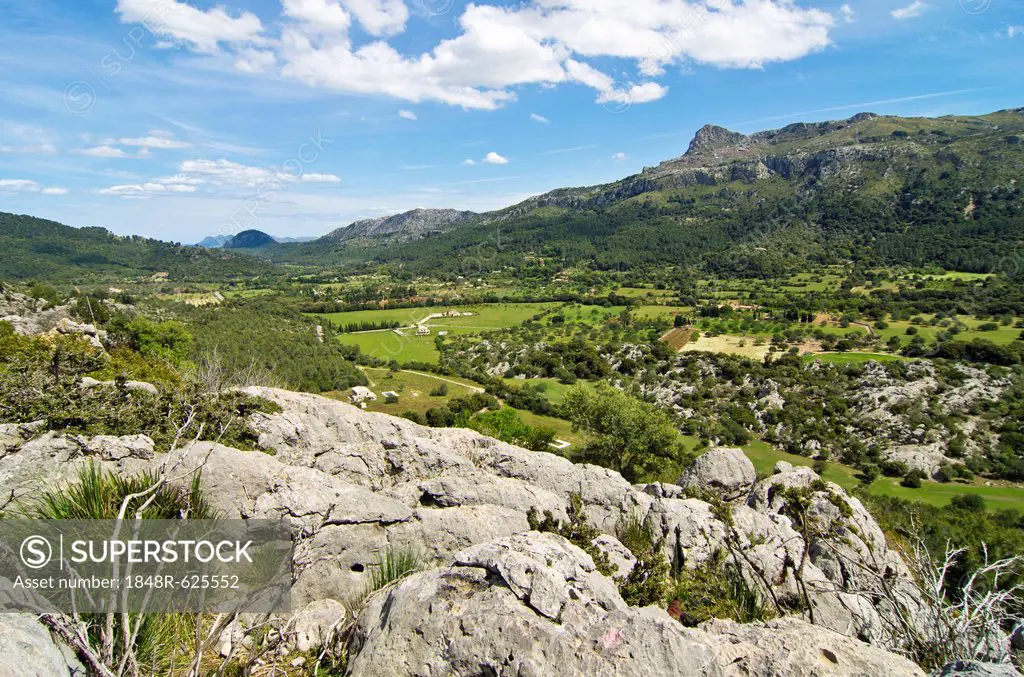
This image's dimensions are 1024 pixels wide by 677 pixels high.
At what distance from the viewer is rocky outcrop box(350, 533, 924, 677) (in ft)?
16.5

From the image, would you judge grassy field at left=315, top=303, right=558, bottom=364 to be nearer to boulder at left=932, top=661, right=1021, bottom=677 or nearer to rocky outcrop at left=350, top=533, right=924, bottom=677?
rocky outcrop at left=350, top=533, right=924, bottom=677

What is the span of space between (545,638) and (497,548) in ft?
5.02

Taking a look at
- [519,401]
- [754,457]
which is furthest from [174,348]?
[754,457]

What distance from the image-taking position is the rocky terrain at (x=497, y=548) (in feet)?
17.2

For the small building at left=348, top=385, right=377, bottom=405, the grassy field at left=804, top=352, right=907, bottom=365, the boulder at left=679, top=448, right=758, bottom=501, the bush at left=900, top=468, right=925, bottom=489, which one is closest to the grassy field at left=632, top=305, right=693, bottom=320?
the grassy field at left=804, top=352, right=907, bottom=365

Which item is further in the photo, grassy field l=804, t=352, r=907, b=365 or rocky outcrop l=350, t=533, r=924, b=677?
grassy field l=804, t=352, r=907, b=365

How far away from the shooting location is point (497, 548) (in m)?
6.67

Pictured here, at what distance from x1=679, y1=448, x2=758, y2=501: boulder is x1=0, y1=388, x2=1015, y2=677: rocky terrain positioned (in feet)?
0.26

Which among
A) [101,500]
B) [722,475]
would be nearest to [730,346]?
[722,475]

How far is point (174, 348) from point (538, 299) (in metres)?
129

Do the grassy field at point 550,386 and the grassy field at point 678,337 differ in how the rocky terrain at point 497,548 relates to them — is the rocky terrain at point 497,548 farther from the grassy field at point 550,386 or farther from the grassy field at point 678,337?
the grassy field at point 678,337

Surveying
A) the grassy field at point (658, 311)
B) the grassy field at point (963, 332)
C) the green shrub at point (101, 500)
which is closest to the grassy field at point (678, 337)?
the grassy field at point (658, 311)

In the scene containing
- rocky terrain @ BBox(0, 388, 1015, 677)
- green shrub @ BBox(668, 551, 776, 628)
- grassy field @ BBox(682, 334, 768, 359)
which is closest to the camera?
rocky terrain @ BBox(0, 388, 1015, 677)

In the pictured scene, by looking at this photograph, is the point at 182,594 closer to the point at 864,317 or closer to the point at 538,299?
the point at 864,317
